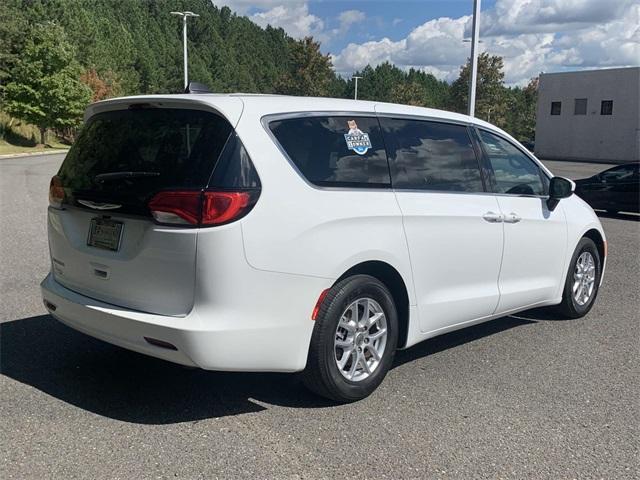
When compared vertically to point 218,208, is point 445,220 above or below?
below

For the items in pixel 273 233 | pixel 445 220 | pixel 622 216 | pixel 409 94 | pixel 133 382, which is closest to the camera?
pixel 273 233

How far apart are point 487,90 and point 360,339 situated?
238ft

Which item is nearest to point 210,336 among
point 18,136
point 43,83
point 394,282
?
point 394,282

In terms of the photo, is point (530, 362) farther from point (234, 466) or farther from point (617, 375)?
point (234, 466)

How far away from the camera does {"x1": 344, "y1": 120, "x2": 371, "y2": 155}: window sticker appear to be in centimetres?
413

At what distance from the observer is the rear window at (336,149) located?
382 cm

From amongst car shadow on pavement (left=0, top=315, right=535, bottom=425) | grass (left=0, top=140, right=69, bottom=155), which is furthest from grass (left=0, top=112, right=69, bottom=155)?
car shadow on pavement (left=0, top=315, right=535, bottom=425)

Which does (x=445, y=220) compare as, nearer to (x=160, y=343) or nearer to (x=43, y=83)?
(x=160, y=343)

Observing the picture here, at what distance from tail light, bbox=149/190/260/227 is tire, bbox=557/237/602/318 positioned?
3.59 meters

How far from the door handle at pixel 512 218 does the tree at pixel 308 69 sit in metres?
77.8

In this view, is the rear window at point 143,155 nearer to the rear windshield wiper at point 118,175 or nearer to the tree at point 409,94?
the rear windshield wiper at point 118,175

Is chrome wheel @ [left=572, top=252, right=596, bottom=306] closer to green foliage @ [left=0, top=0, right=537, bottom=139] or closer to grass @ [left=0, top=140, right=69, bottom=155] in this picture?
grass @ [left=0, top=140, right=69, bottom=155]

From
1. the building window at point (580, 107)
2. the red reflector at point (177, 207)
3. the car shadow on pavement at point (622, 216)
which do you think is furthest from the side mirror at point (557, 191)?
the building window at point (580, 107)

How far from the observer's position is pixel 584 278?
245 inches
